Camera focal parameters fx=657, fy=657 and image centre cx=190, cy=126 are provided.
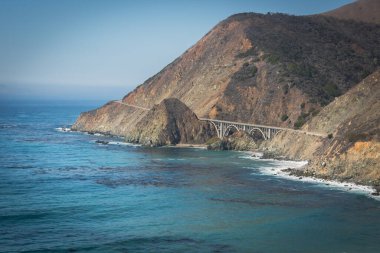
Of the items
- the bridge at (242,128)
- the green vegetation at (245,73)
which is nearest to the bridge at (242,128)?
the bridge at (242,128)

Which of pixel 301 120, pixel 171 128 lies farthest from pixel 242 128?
pixel 171 128

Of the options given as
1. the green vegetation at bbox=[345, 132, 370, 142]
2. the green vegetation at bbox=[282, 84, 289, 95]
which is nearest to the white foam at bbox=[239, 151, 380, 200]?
the green vegetation at bbox=[345, 132, 370, 142]

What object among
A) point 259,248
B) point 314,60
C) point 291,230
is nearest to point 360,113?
point 291,230

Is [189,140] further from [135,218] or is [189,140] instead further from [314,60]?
[135,218]

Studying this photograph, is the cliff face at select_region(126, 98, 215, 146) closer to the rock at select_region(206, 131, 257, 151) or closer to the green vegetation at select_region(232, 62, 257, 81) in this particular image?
the rock at select_region(206, 131, 257, 151)

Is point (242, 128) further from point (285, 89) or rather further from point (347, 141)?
point (347, 141)
